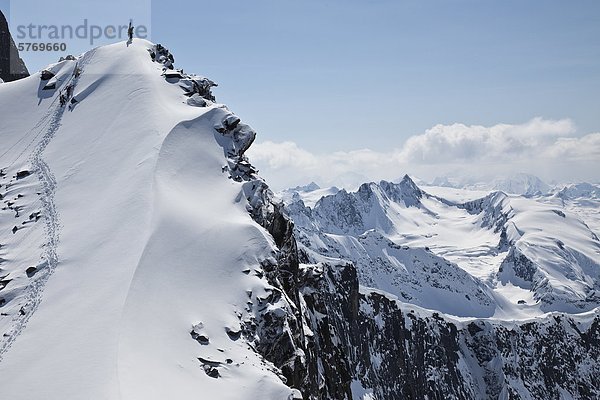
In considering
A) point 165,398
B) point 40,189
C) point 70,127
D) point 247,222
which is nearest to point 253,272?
point 247,222

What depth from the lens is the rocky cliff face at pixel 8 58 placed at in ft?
338

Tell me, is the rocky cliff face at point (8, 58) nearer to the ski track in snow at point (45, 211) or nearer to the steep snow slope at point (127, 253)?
the ski track in snow at point (45, 211)

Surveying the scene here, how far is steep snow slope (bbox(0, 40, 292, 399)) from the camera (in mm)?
30078

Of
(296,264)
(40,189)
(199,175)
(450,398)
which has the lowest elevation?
(450,398)

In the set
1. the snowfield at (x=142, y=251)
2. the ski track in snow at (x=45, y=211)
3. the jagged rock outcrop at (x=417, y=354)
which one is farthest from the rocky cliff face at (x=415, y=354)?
the ski track in snow at (x=45, y=211)

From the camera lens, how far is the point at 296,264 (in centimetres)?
Result: 5338

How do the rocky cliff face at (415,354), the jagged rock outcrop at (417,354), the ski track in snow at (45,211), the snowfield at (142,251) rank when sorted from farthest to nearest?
1. the jagged rock outcrop at (417,354)
2. the rocky cliff face at (415,354)
3. the ski track in snow at (45,211)
4. the snowfield at (142,251)

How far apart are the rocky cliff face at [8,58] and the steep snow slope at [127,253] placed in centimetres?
4377

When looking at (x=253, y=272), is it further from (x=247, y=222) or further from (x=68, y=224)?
(x=68, y=224)

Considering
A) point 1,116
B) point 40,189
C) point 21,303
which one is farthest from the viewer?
point 1,116

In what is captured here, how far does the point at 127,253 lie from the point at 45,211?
13535mm

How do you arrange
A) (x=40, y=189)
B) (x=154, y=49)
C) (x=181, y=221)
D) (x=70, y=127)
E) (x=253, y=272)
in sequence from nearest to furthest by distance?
(x=253, y=272), (x=181, y=221), (x=40, y=189), (x=70, y=127), (x=154, y=49)

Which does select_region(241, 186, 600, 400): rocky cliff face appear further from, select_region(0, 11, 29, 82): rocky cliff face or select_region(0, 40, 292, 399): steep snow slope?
select_region(0, 11, 29, 82): rocky cliff face

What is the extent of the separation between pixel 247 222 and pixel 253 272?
5.84m
